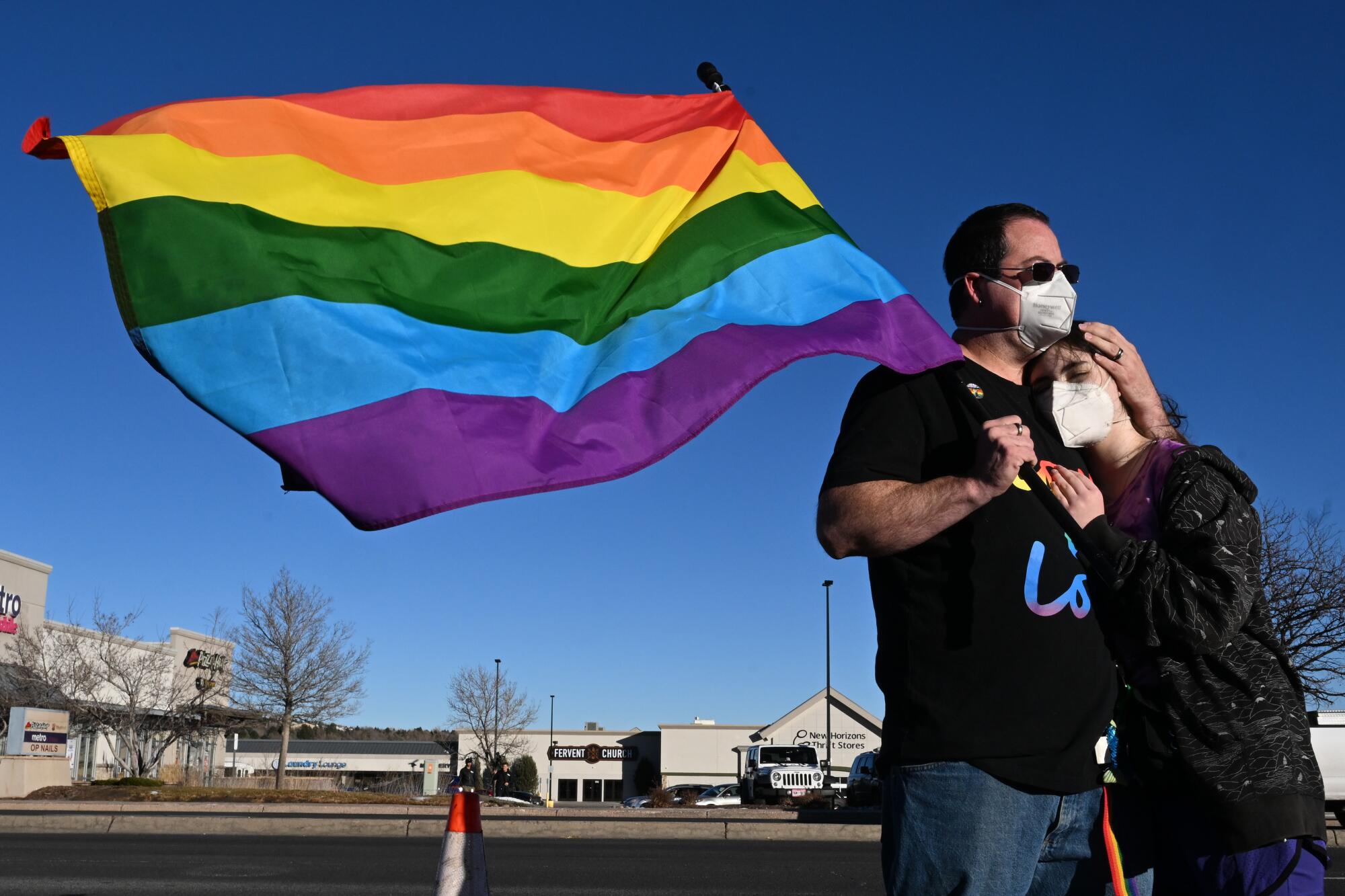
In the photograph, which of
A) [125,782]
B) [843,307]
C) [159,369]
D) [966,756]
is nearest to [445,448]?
[159,369]

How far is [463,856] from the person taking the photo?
3.45 meters

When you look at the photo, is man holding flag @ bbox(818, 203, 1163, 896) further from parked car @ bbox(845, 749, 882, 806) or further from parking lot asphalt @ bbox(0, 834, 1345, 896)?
parked car @ bbox(845, 749, 882, 806)

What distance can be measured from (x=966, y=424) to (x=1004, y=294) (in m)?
0.45

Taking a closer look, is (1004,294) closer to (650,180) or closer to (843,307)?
(843,307)

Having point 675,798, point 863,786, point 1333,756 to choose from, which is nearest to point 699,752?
point 675,798

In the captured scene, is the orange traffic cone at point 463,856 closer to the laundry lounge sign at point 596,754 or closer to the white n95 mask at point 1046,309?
the white n95 mask at point 1046,309

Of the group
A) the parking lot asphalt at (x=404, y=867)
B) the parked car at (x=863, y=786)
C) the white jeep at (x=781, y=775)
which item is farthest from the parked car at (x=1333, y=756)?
the white jeep at (x=781, y=775)

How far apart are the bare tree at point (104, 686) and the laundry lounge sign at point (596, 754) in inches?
1230

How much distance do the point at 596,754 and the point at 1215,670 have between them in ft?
243

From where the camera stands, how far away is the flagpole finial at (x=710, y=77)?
14.1 ft

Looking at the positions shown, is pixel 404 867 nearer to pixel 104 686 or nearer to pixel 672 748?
pixel 104 686

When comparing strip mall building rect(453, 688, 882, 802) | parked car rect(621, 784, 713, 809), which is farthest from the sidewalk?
strip mall building rect(453, 688, 882, 802)

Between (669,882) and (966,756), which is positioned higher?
(966,756)

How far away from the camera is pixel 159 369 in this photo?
9.69ft
